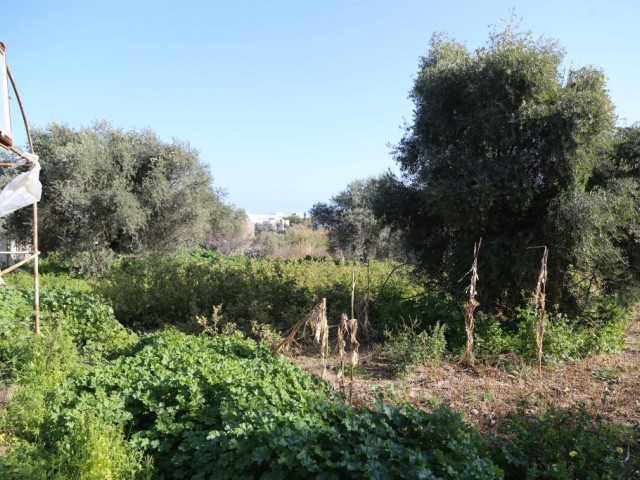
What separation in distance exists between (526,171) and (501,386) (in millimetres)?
3087

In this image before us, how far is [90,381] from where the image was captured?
359 centimetres

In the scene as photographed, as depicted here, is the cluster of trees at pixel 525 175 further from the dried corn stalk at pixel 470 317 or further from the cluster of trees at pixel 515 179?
the dried corn stalk at pixel 470 317

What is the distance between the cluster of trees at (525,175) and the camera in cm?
607

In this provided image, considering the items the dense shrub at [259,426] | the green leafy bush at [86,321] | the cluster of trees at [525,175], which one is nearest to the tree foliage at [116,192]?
the green leafy bush at [86,321]

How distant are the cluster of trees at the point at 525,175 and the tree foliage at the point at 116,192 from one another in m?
8.40

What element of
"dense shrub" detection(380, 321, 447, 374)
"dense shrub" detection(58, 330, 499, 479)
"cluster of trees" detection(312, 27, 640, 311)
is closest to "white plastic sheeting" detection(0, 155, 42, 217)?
"dense shrub" detection(58, 330, 499, 479)

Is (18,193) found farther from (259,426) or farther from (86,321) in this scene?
(259,426)

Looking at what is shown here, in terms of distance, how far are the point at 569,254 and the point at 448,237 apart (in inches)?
74.7

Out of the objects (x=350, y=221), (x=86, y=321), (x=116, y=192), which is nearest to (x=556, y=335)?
(x=86, y=321)

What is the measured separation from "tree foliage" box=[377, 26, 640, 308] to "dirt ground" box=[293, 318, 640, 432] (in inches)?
58.3

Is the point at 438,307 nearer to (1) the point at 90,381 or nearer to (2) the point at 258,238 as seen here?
(1) the point at 90,381

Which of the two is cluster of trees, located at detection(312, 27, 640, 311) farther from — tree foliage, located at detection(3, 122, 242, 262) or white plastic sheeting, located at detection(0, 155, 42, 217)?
tree foliage, located at detection(3, 122, 242, 262)

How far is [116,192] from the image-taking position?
12594 mm

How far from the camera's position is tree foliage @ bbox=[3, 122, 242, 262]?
41.2 ft
